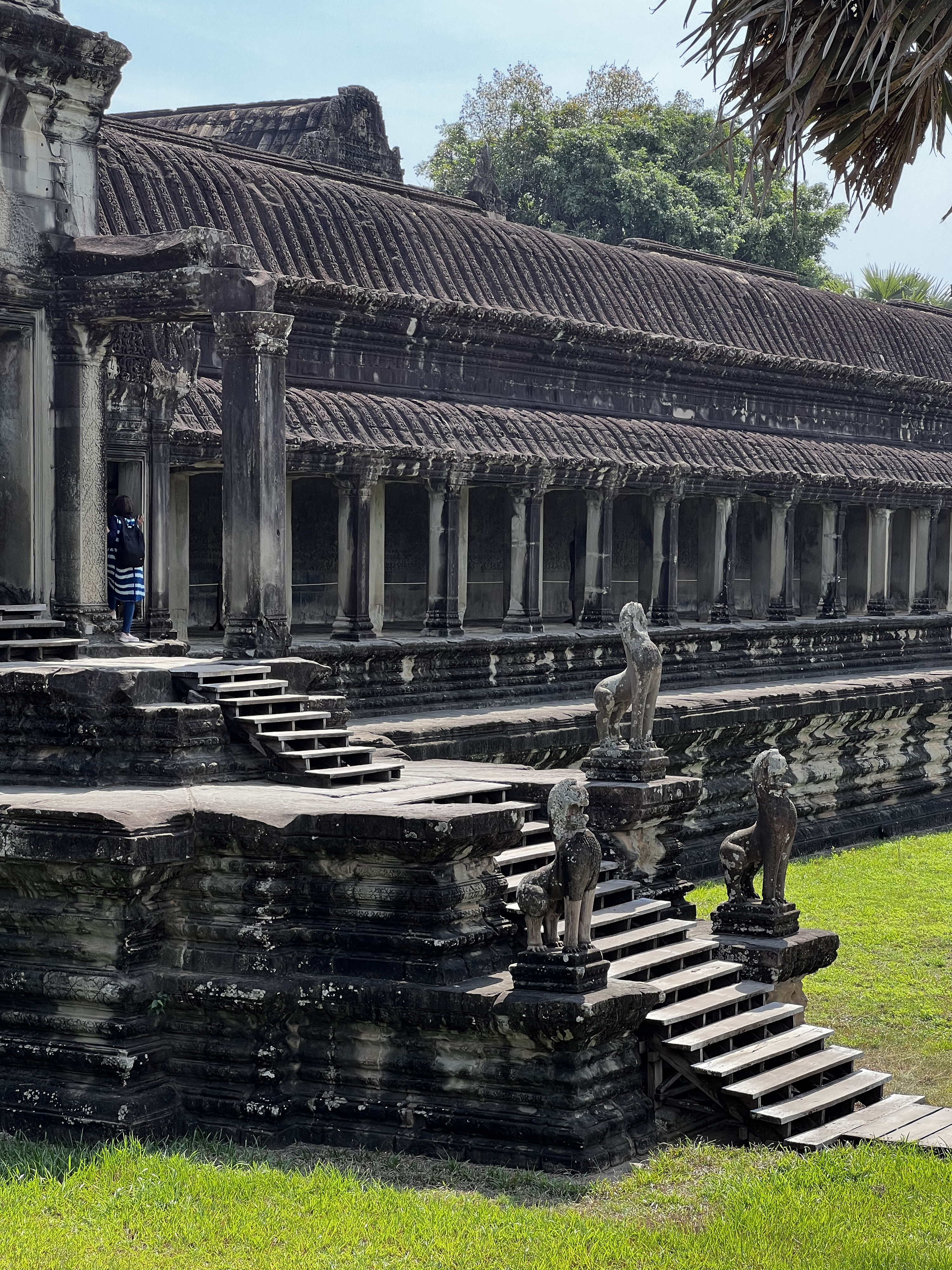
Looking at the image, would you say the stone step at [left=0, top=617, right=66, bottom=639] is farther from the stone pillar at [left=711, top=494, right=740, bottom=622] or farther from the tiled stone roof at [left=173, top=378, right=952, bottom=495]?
the stone pillar at [left=711, top=494, right=740, bottom=622]

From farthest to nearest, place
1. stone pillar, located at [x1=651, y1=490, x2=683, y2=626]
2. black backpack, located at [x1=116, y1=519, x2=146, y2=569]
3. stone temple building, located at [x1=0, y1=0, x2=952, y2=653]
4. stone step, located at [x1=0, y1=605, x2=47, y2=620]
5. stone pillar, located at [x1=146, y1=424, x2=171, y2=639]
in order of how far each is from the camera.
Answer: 1. stone pillar, located at [x1=651, y1=490, x2=683, y2=626]
2. stone pillar, located at [x1=146, y1=424, x2=171, y2=639]
3. black backpack, located at [x1=116, y1=519, x2=146, y2=569]
4. stone temple building, located at [x1=0, y1=0, x2=952, y2=653]
5. stone step, located at [x1=0, y1=605, x2=47, y2=620]

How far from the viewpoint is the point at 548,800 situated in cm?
935

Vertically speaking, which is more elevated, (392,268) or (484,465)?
(392,268)

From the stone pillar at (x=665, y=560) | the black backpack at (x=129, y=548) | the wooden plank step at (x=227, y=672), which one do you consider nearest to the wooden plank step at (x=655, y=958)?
the wooden plank step at (x=227, y=672)

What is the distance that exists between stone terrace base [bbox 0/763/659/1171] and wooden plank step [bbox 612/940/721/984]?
2.42 feet

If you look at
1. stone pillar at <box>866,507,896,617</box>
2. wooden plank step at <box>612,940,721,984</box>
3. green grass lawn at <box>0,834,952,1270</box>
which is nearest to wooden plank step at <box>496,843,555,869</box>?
wooden plank step at <box>612,940,721,984</box>

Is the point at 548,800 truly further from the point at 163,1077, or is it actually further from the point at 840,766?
the point at 840,766

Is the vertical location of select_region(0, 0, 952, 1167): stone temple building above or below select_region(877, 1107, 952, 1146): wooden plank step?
above

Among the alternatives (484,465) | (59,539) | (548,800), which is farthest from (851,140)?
(484,465)

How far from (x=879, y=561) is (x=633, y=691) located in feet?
→ 45.1

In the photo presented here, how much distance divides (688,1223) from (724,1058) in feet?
5.96

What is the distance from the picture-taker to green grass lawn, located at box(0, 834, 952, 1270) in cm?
732

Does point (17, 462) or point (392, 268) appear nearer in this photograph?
point (17, 462)

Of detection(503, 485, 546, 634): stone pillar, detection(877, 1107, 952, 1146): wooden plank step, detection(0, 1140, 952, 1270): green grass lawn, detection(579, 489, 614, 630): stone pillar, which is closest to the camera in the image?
detection(0, 1140, 952, 1270): green grass lawn
